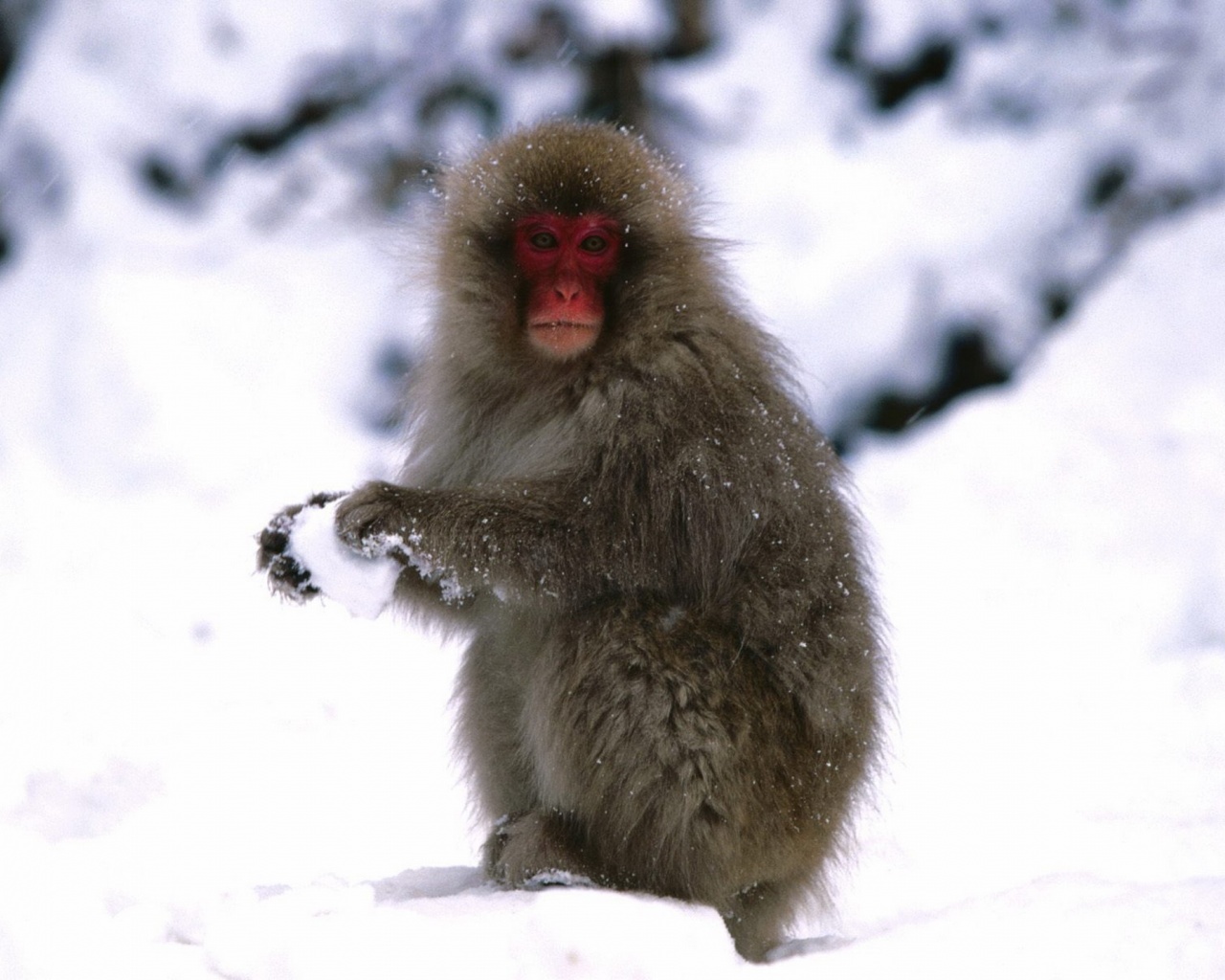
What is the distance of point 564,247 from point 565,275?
8 cm

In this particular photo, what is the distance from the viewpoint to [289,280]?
270 inches

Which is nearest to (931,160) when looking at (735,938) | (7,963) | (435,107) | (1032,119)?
(1032,119)

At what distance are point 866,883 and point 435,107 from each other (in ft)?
15.8

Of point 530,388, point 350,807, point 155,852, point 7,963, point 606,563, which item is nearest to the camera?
point 7,963

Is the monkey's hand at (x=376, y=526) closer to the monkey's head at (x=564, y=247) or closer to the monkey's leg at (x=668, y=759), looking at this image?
the monkey's leg at (x=668, y=759)

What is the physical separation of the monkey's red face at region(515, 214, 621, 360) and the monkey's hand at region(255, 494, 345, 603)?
2.08 feet

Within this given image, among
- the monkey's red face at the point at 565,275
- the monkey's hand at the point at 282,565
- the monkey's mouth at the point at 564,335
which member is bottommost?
the monkey's hand at the point at 282,565

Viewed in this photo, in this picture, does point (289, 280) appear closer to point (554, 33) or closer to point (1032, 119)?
point (554, 33)

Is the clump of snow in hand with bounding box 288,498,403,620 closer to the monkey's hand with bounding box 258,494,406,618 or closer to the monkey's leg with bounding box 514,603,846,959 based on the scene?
the monkey's hand with bounding box 258,494,406,618

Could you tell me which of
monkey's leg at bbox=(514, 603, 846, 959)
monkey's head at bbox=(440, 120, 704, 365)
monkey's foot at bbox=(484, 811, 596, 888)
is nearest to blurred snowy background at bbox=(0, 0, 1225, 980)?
monkey's foot at bbox=(484, 811, 596, 888)

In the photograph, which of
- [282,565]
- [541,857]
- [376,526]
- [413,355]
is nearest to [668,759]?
[541,857]

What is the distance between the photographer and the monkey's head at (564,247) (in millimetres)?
2836

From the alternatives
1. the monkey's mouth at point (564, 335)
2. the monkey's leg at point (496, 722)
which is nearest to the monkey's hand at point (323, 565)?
the monkey's leg at point (496, 722)

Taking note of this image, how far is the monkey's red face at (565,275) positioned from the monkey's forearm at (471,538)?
1.17 feet
